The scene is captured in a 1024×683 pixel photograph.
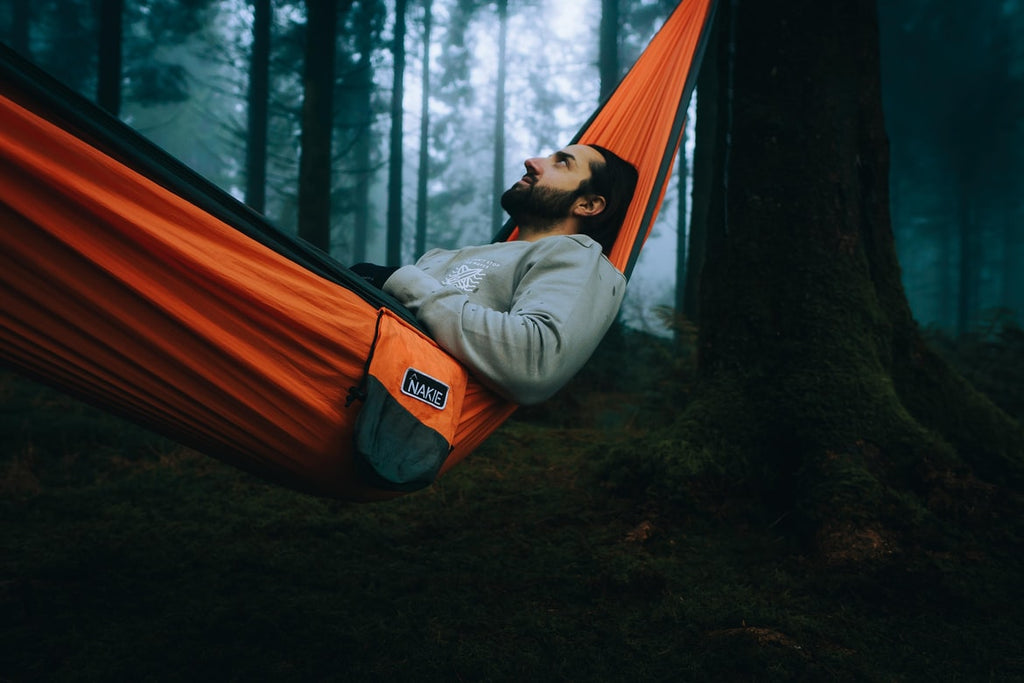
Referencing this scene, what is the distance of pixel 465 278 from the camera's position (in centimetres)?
164

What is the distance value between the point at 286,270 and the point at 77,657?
110cm

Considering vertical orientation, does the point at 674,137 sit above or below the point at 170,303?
above

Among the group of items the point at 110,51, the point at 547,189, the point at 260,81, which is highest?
the point at 260,81

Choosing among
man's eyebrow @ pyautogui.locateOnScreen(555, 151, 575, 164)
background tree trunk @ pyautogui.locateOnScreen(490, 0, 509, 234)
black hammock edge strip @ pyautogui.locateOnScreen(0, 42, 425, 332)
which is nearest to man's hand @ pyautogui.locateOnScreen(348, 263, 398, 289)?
black hammock edge strip @ pyautogui.locateOnScreen(0, 42, 425, 332)

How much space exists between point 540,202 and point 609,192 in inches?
10.7

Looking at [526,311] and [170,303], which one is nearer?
[170,303]

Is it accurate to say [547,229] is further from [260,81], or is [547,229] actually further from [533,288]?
[260,81]

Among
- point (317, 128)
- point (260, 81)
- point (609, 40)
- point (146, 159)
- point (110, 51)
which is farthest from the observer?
point (609, 40)

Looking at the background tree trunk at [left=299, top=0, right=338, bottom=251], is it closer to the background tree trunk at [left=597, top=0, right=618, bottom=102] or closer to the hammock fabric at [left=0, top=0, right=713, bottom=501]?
the background tree trunk at [left=597, top=0, right=618, bottom=102]

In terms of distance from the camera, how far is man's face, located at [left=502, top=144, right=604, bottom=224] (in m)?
1.88

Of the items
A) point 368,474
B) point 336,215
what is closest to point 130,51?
point 336,215

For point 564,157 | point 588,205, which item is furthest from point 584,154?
point 588,205

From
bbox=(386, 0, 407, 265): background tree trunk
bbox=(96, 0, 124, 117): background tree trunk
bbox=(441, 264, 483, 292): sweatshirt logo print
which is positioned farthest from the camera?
bbox=(386, 0, 407, 265): background tree trunk

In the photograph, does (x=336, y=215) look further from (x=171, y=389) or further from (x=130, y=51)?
(x=171, y=389)
